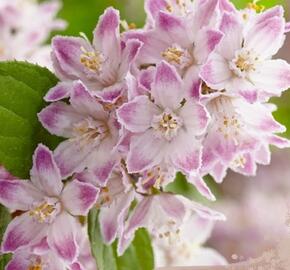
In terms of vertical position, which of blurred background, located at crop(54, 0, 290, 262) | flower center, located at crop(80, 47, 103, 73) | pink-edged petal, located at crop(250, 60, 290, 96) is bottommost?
blurred background, located at crop(54, 0, 290, 262)

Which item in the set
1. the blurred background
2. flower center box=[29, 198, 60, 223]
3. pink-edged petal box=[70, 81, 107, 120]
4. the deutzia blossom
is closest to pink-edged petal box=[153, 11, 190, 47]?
pink-edged petal box=[70, 81, 107, 120]

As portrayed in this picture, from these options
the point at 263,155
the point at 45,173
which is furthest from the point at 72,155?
the point at 263,155

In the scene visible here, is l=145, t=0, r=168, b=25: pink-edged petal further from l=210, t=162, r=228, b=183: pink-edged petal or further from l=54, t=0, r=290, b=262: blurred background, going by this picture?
l=54, t=0, r=290, b=262: blurred background

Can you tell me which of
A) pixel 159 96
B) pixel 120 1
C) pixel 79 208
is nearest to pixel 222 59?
pixel 159 96

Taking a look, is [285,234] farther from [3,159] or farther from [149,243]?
[3,159]

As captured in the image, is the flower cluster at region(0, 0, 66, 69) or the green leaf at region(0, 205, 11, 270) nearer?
the green leaf at region(0, 205, 11, 270)

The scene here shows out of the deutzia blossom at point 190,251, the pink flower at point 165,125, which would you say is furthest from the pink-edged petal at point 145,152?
the deutzia blossom at point 190,251

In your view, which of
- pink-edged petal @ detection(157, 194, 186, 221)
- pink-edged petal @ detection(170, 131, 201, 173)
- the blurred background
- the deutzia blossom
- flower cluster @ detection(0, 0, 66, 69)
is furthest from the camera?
the blurred background

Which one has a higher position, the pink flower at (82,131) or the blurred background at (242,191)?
the pink flower at (82,131)

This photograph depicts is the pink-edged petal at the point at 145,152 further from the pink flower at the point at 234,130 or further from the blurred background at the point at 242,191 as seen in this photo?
the blurred background at the point at 242,191
